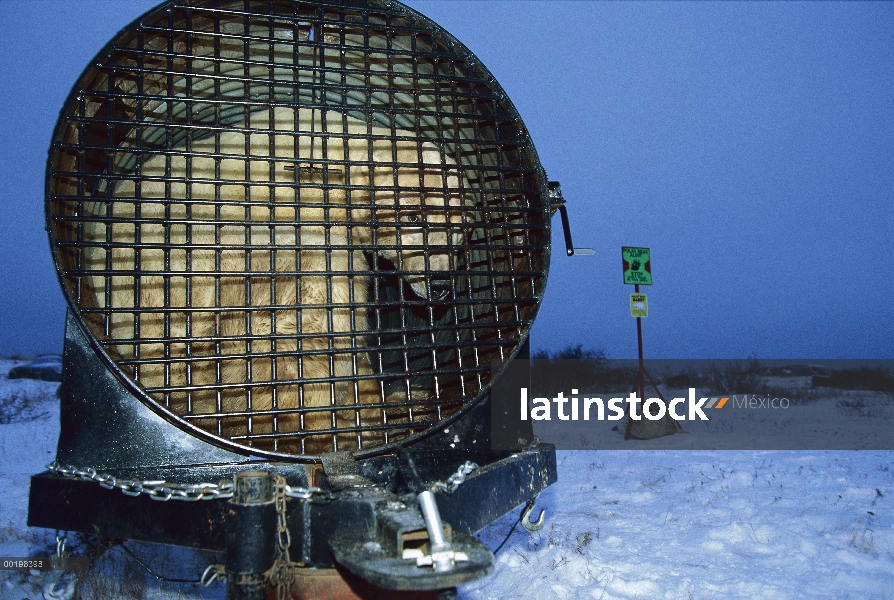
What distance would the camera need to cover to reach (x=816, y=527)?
13.2 feet

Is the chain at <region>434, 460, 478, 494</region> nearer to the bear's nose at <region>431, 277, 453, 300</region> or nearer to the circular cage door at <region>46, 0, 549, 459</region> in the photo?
the circular cage door at <region>46, 0, 549, 459</region>

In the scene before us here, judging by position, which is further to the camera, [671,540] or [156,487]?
[671,540]

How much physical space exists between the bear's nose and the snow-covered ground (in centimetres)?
170

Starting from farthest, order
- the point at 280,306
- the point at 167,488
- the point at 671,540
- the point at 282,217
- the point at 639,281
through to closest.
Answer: the point at 639,281 → the point at 671,540 → the point at 282,217 → the point at 280,306 → the point at 167,488

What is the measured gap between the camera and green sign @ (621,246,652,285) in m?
8.80

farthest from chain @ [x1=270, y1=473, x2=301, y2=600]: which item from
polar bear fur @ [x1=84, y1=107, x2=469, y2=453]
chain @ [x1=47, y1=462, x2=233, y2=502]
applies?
polar bear fur @ [x1=84, y1=107, x2=469, y2=453]

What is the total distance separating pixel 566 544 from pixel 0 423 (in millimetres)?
7660

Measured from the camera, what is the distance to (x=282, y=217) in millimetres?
2514

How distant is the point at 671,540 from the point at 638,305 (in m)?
5.42

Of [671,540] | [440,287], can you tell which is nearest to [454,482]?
[440,287]

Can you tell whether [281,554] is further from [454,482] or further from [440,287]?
[440,287]

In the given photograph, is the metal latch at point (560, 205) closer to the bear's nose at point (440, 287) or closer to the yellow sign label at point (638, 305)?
the bear's nose at point (440, 287)

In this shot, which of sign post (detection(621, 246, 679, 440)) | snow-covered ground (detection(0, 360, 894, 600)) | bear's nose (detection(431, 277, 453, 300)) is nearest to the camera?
bear's nose (detection(431, 277, 453, 300))

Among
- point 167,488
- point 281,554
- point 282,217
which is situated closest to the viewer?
point 281,554
